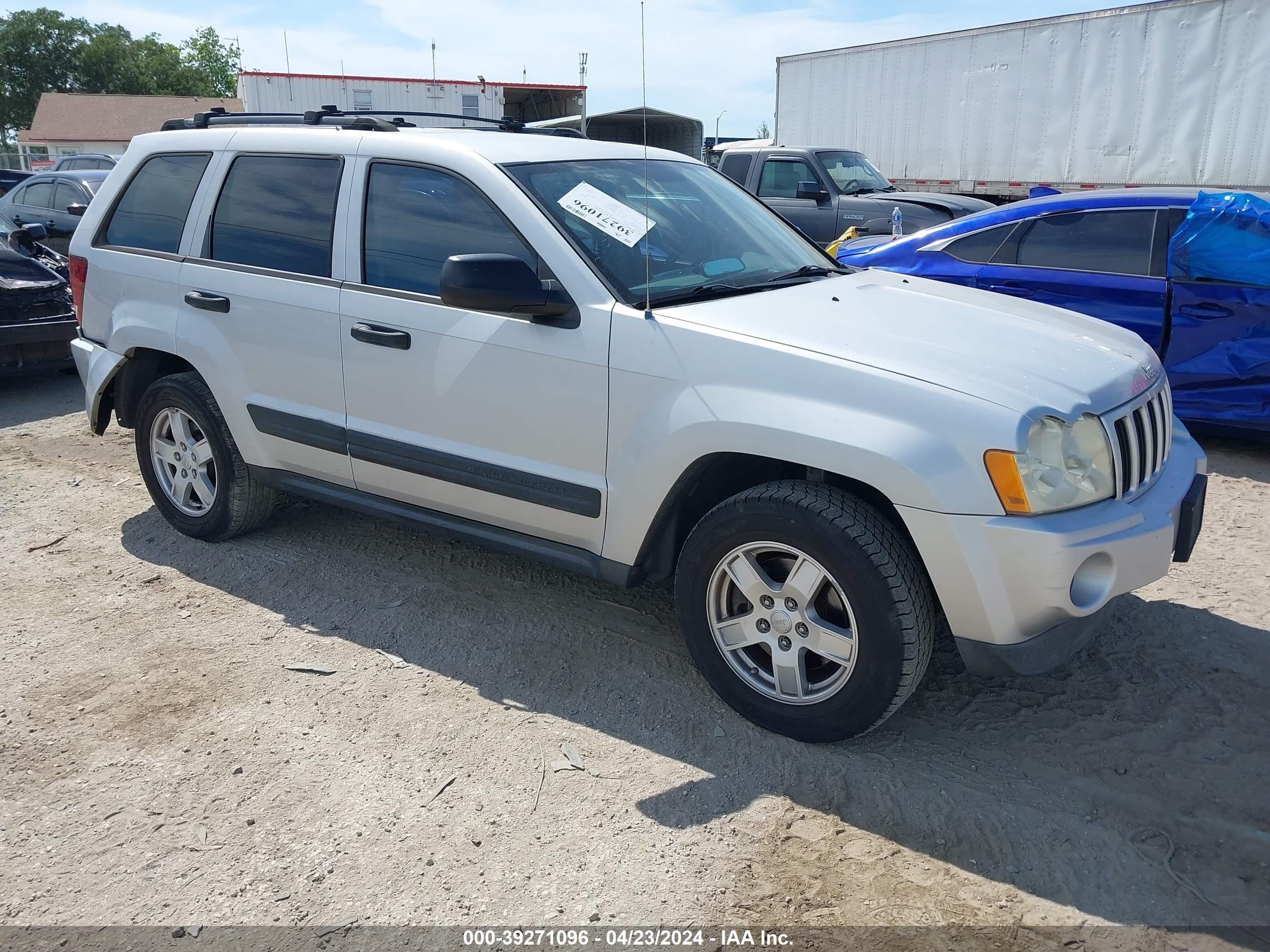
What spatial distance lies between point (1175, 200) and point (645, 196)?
395 cm

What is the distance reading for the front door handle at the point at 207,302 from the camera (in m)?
4.23

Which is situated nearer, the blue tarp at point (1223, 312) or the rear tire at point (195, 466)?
the rear tire at point (195, 466)

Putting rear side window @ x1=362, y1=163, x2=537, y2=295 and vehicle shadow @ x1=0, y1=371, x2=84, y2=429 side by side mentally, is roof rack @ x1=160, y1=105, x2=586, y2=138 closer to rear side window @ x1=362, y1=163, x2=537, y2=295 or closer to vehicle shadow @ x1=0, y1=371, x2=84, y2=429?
rear side window @ x1=362, y1=163, x2=537, y2=295

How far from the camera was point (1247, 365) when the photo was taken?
563 cm

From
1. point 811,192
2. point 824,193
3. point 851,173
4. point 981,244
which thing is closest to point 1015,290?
point 981,244

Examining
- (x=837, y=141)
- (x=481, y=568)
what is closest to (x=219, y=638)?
(x=481, y=568)

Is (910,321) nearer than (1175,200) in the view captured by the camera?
Yes

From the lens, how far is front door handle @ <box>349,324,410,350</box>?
3666mm

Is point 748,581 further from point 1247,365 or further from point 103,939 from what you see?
point 1247,365

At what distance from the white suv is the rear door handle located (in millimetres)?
2353

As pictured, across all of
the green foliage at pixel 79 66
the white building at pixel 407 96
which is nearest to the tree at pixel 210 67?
the green foliage at pixel 79 66

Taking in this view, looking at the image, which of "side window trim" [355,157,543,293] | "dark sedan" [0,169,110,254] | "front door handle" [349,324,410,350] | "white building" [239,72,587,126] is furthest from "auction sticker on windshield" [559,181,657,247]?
"white building" [239,72,587,126]

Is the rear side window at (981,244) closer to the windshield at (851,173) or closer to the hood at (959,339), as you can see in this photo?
the hood at (959,339)

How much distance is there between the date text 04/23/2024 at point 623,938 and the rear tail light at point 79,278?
3.92 meters
